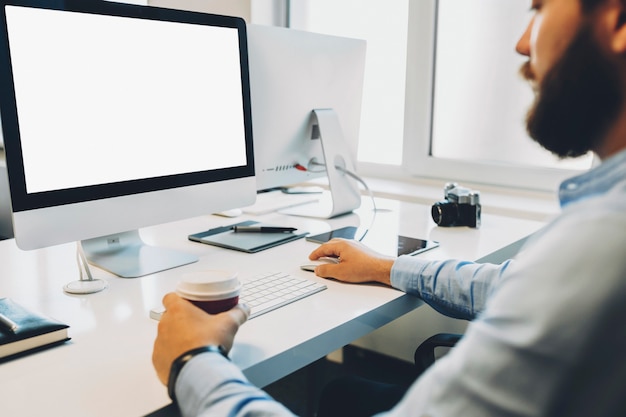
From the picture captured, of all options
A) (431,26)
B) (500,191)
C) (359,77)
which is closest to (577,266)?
(359,77)

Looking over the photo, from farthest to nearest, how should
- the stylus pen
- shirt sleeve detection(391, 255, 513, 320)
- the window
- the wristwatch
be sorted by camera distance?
the window, the stylus pen, shirt sleeve detection(391, 255, 513, 320), the wristwatch

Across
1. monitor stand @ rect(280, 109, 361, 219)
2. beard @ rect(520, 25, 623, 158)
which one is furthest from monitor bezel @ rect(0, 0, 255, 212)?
beard @ rect(520, 25, 623, 158)

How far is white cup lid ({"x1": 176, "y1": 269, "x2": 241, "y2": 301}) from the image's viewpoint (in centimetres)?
86

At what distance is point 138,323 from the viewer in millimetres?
1015

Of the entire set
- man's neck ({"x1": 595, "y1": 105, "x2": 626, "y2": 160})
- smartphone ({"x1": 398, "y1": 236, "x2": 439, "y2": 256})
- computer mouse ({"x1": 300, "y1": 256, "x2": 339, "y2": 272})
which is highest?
A: man's neck ({"x1": 595, "y1": 105, "x2": 626, "y2": 160})

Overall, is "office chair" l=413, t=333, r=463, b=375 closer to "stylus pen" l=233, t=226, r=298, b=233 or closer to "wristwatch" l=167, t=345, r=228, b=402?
"stylus pen" l=233, t=226, r=298, b=233

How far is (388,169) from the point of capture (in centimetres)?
250

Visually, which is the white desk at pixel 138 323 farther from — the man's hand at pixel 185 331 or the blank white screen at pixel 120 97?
the blank white screen at pixel 120 97

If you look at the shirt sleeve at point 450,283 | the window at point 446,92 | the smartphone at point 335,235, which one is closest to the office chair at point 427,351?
the shirt sleeve at point 450,283

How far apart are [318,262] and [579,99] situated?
0.74m

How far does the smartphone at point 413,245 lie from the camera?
1.42 m

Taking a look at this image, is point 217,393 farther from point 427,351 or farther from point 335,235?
point 335,235

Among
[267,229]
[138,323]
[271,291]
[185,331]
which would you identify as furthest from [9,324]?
[267,229]

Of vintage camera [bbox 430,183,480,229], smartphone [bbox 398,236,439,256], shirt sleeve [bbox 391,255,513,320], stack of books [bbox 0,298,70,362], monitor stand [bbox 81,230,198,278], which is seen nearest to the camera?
stack of books [bbox 0,298,70,362]
